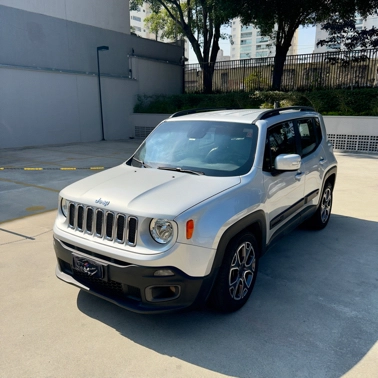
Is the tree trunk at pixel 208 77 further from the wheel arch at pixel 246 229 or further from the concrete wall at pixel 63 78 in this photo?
the wheel arch at pixel 246 229

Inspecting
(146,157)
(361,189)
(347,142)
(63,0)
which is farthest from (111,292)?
(63,0)

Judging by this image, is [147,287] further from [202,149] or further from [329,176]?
[329,176]

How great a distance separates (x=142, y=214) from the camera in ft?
8.97

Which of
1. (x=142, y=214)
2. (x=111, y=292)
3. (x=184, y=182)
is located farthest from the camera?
(x=184, y=182)

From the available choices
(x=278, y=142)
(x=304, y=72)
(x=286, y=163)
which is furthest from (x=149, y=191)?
(x=304, y=72)

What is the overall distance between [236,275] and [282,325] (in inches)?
21.9

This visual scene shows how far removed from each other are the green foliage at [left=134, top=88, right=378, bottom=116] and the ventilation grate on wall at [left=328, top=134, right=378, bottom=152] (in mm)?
1049

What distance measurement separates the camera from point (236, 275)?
3217mm

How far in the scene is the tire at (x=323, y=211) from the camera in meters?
5.18

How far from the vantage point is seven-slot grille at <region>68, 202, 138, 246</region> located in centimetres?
279

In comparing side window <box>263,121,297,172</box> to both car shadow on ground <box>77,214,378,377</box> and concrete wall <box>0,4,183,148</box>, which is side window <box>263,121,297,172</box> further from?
concrete wall <box>0,4,183,148</box>

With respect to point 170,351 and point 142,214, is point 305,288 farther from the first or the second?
point 142,214

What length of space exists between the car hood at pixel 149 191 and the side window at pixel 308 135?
1.73 metres

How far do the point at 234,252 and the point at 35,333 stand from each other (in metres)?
1.77
